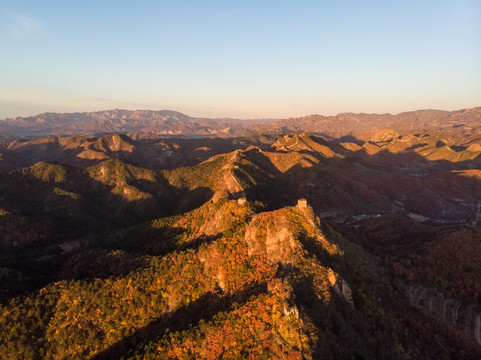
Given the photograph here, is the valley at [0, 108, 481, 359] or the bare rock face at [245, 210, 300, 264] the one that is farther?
the bare rock face at [245, 210, 300, 264]

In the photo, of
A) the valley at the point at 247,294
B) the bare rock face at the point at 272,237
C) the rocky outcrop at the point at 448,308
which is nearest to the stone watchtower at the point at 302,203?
the valley at the point at 247,294

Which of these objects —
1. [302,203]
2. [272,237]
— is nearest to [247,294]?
[272,237]

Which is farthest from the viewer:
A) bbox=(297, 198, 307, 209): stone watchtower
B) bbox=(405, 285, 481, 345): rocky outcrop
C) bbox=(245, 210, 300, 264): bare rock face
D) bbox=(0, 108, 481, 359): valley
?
bbox=(405, 285, 481, 345): rocky outcrop

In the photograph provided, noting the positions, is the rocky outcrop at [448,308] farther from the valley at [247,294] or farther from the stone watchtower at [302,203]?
the stone watchtower at [302,203]

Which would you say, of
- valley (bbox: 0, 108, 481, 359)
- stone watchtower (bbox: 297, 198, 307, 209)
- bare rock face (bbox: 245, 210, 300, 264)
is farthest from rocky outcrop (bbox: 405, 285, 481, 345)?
bare rock face (bbox: 245, 210, 300, 264)

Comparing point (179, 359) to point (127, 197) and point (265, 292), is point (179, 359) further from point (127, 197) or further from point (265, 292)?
point (127, 197)

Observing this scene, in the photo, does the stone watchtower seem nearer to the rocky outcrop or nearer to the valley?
the valley

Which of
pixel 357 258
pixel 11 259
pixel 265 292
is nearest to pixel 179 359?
pixel 265 292

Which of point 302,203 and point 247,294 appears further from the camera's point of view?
point 302,203

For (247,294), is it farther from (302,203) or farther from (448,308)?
(448,308)

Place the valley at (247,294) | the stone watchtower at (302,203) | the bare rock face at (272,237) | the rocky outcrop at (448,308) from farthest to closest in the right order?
the rocky outcrop at (448,308) → the stone watchtower at (302,203) → the bare rock face at (272,237) → the valley at (247,294)

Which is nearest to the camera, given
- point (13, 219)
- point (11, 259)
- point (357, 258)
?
point (357, 258)
